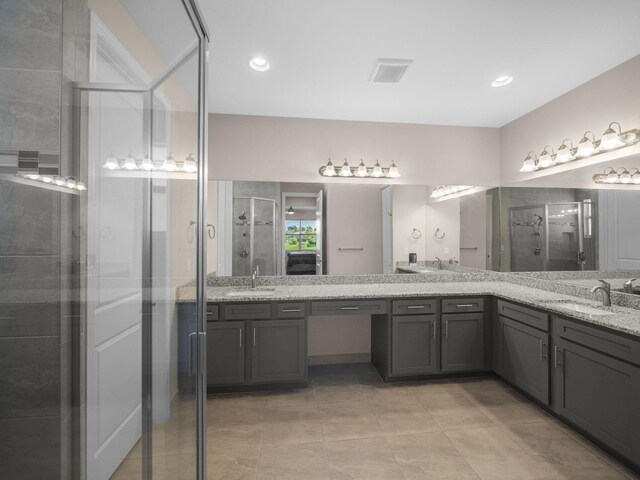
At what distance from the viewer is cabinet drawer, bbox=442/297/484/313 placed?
3.07 meters

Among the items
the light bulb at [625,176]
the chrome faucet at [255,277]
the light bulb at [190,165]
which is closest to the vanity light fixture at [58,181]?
the light bulb at [190,165]

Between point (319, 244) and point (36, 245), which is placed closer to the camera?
point (36, 245)

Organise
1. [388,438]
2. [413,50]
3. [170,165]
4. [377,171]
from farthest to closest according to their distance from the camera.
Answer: [377,171], [413,50], [388,438], [170,165]

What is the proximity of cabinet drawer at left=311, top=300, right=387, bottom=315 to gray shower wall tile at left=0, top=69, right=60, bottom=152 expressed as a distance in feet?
8.18

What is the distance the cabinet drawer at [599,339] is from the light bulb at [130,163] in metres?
2.63

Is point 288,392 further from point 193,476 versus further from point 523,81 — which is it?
point 523,81

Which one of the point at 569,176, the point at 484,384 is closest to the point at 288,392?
the point at 484,384

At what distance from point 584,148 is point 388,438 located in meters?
2.85

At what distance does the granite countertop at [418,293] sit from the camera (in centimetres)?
248

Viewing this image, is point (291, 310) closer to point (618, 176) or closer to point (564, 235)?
point (564, 235)

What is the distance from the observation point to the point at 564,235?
9.99 ft

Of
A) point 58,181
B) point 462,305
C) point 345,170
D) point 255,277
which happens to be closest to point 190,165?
point 58,181

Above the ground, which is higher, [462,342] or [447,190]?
[447,190]

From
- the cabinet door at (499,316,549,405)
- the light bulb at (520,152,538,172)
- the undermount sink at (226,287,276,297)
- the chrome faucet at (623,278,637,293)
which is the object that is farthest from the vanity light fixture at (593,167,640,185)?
the undermount sink at (226,287,276,297)
